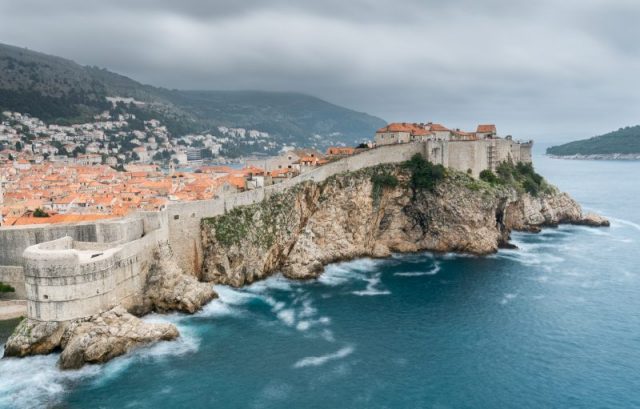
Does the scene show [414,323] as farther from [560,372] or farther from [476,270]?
[476,270]

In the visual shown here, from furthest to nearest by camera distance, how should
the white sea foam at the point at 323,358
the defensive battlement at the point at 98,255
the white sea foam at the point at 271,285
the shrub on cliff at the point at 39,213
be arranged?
the shrub on cliff at the point at 39,213
the white sea foam at the point at 271,285
the defensive battlement at the point at 98,255
the white sea foam at the point at 323,358

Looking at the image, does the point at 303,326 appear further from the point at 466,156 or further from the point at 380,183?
the point at 466,156

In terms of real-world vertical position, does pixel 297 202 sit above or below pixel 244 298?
above

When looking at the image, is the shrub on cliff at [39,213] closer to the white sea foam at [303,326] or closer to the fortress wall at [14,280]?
the fortress wall at [14,280]

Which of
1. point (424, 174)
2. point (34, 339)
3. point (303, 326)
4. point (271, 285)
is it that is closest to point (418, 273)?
point (424, 174)

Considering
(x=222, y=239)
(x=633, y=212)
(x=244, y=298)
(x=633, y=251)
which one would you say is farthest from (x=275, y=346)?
(x=633, y=212)

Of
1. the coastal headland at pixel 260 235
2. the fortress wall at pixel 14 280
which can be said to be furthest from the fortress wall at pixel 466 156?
the fortress wall at pixel 14 280
